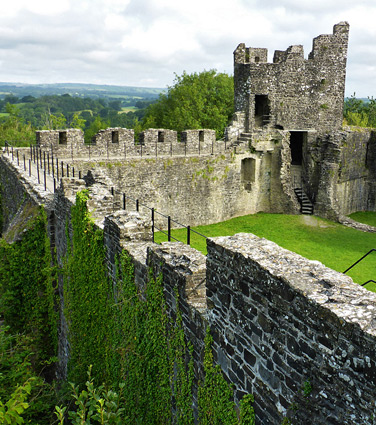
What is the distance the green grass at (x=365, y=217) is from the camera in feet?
76.0

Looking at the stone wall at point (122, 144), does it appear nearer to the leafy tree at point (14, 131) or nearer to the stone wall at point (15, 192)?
the stone wall at point (15, 192)

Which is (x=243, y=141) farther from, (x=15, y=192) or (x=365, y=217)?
(x=15, y=192)

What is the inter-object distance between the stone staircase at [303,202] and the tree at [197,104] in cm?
1363

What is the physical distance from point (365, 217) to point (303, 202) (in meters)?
3.98

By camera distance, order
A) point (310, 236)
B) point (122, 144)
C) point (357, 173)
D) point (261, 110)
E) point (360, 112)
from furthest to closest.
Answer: point (360, 112)
point (357, 173)
point (261, 110)
point (122, 144)
point (310, 236)

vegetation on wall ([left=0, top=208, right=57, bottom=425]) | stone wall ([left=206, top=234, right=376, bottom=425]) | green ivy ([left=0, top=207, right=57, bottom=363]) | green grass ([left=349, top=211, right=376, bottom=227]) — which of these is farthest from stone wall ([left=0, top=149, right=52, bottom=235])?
green grass ([left=349, top=211, right=376, bottom=227])

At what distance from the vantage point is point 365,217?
941 inches

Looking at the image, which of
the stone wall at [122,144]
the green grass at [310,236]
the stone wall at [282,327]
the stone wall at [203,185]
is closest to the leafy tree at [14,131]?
the stone wall at [122,144]

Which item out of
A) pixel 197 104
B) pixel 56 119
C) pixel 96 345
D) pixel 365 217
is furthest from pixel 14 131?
pixel 96 345

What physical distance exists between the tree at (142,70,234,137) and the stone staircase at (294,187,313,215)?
44.7 ft

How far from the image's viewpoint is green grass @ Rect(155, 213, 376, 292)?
1523 centimetres

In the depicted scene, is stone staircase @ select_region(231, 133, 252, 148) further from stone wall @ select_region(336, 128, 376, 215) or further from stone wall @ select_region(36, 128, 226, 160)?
stone wall @ select_region(336, 128, 376, 215)

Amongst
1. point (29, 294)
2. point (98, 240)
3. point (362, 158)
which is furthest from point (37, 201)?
point (362, 158)

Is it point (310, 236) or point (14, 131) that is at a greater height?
point (14, 131)
